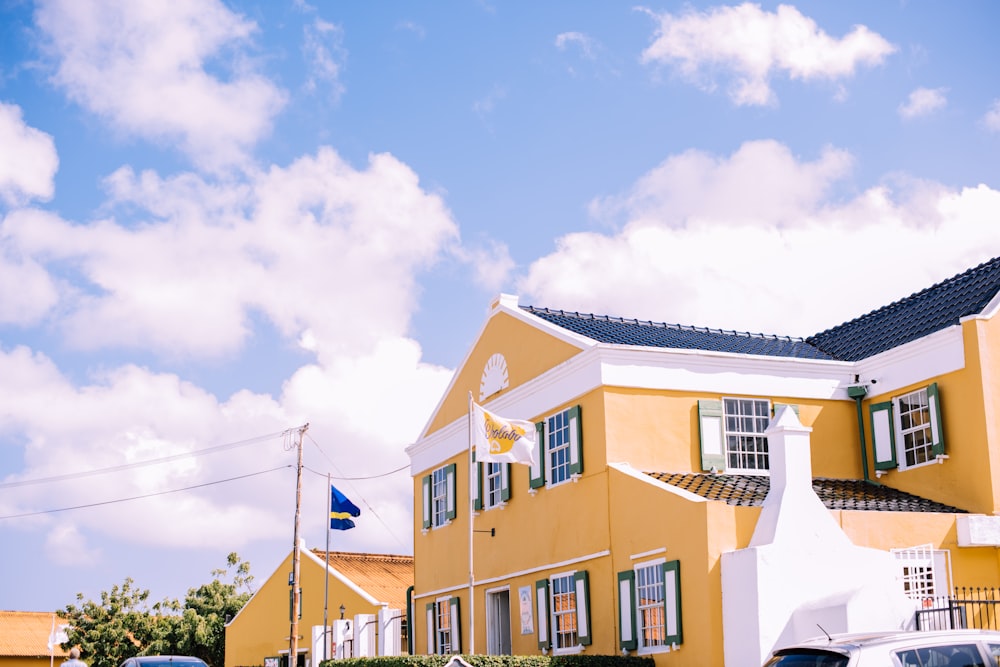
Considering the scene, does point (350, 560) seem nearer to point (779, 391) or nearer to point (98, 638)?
point (98, 638)

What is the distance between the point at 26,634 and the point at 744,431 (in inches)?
1992

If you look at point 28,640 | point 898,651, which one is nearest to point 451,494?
point 898,651

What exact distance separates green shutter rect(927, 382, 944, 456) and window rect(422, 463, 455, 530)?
1181cm

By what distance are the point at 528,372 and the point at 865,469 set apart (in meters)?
7.47

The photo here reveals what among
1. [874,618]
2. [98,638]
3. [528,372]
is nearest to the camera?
[874,618]

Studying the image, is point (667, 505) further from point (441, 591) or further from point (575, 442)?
point (441, 591)

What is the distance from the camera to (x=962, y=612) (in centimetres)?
2006

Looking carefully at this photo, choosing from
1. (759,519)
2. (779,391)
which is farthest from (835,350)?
(759,519)

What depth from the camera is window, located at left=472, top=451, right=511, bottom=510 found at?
2808 cm

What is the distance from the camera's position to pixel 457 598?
29.7 m

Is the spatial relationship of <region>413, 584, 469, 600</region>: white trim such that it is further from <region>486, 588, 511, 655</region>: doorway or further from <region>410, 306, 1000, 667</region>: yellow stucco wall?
<region>486, 588, 511, 655</region>: doorway

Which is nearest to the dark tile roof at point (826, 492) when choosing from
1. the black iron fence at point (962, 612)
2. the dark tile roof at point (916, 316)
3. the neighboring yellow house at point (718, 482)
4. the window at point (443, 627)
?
the neighboring yellow house at point (718, 482)

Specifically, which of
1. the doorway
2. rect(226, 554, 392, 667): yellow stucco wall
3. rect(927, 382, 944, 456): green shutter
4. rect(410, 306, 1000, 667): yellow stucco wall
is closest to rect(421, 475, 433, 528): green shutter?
rect(410, 306, 1000, 667): yellow stucco wall

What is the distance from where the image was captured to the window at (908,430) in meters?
24.1
